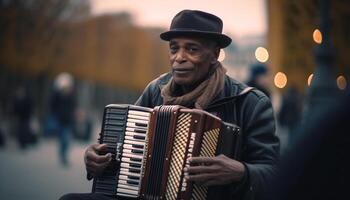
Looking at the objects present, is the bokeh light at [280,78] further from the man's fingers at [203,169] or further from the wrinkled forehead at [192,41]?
the man's fingers at [203,169]

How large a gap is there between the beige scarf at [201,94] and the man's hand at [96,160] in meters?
0.40

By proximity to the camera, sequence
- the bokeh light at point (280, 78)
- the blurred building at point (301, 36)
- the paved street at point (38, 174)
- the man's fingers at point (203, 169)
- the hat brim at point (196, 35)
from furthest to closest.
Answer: the bokeh light at point (280, 78) < the paved street at point (38, 174) < the blurred building at point (301, 36) < the hat brim at point (196, 35) < the man's fingers at point (203, 169)

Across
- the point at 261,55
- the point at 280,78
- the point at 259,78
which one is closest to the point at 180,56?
the point at 259,78

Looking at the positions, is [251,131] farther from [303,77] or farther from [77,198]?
[303,77]

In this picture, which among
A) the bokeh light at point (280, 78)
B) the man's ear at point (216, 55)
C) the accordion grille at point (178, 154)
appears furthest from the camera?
the bokeh light at point (280, 78)

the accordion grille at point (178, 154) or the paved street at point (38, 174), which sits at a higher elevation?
the accordion grille at point (178, 154)

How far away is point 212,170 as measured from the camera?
3.11 meters

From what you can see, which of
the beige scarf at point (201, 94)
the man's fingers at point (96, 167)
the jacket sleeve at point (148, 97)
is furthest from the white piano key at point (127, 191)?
the jacket sleeve at point (148, 97)

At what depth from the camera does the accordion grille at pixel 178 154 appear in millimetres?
3207

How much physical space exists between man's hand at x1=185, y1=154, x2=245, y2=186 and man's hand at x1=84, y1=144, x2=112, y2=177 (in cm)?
48

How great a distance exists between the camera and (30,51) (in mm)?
19297

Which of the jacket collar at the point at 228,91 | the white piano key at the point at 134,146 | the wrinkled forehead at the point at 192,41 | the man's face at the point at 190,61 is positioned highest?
the wrinkled forehead at the point at 192,41

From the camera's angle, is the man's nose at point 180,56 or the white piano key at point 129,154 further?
the man's nose at point 180,56

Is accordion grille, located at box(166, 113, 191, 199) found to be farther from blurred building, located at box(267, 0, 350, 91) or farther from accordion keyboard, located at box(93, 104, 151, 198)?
blurred building, located at box(267, 0, 350, 91)
